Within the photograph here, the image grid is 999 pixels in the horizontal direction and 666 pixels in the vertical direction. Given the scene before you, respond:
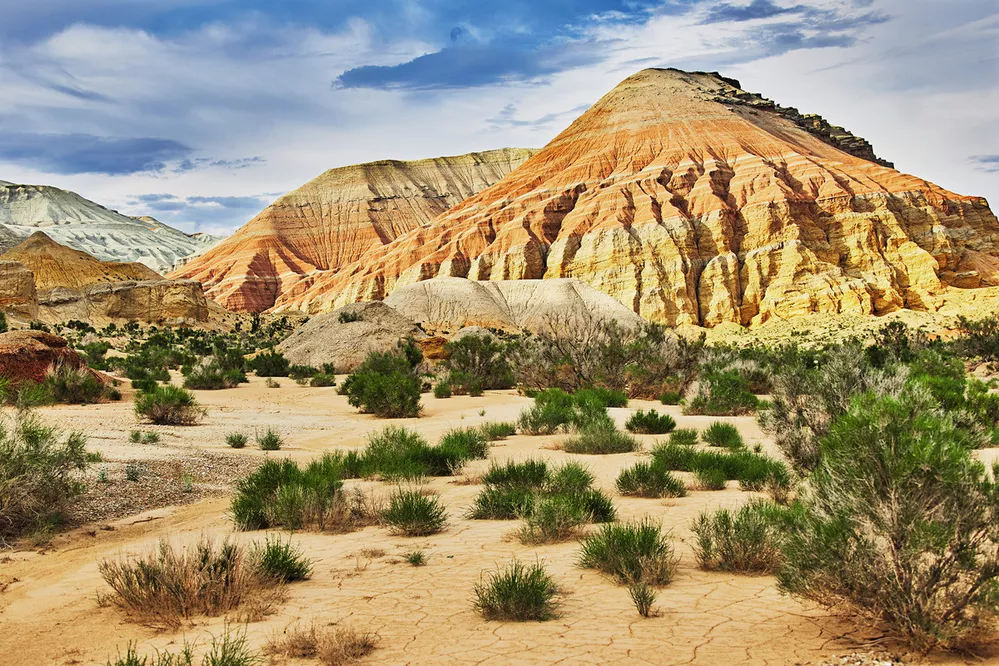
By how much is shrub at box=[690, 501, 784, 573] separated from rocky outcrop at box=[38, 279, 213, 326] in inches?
2555

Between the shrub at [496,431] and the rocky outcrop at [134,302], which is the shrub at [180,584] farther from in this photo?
the rocky outcrop at [134,302]

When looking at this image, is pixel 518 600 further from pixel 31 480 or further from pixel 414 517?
pixel 31 480

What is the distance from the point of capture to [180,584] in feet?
17.8

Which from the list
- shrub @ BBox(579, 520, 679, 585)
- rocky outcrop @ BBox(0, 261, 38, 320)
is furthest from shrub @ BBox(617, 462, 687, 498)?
rocky outcrop @ BBox(0, 261, 38, 320)

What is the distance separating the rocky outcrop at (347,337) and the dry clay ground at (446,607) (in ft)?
89.6

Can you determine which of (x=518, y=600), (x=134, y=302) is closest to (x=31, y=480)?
(x=518, y=600)

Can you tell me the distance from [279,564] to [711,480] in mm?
6014

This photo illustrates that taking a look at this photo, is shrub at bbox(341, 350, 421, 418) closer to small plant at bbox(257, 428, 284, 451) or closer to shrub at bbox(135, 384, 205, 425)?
shrub at bbox(135, 384, 205, 425)

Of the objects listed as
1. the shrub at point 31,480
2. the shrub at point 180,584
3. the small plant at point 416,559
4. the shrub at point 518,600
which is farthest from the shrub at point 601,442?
the shrub at point 180,584

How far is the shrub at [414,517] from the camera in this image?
7805mm

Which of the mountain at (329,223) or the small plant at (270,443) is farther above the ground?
Result: the mountain at (329,223)

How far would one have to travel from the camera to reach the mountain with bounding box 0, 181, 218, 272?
16325cm

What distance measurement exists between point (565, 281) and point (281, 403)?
53.4 m

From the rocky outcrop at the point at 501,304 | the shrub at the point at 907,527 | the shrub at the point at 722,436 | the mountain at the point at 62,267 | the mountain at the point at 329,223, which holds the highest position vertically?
the mountain at the point at 329,223
